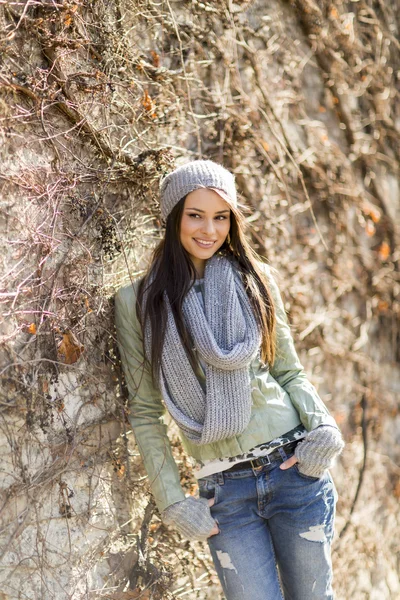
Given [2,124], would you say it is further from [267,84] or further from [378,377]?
[378,377]

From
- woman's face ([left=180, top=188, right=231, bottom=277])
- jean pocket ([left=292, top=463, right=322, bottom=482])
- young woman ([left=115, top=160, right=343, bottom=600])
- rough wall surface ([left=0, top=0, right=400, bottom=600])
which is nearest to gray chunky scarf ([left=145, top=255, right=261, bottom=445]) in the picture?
young woman ([left=115, top=160, right=343, bottom=600])

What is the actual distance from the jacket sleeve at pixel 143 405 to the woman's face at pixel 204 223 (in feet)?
0.91

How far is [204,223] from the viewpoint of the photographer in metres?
2.37

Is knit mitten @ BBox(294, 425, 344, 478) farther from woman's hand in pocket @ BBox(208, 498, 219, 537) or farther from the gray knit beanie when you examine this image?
the gray knit beanie

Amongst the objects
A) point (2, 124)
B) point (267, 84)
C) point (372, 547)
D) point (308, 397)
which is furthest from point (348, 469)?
point (2, 124)

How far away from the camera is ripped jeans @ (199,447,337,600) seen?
227 cm

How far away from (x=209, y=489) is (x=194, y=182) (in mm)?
1066

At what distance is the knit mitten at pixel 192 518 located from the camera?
224 centimetres

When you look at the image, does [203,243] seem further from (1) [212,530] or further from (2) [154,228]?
(1) [212,530]

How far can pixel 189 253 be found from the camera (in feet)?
8.08

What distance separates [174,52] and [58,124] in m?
0.83

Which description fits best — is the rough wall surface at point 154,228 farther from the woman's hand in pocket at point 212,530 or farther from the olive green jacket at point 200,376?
the woman's hand in pocket at point 212,530

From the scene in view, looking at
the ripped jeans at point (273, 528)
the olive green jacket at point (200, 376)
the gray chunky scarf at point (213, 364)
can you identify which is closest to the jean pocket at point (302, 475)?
the ripped jeans at point (273, 528)

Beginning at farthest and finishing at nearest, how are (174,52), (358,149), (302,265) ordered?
(358,149)
(302,265)
(174,52)
